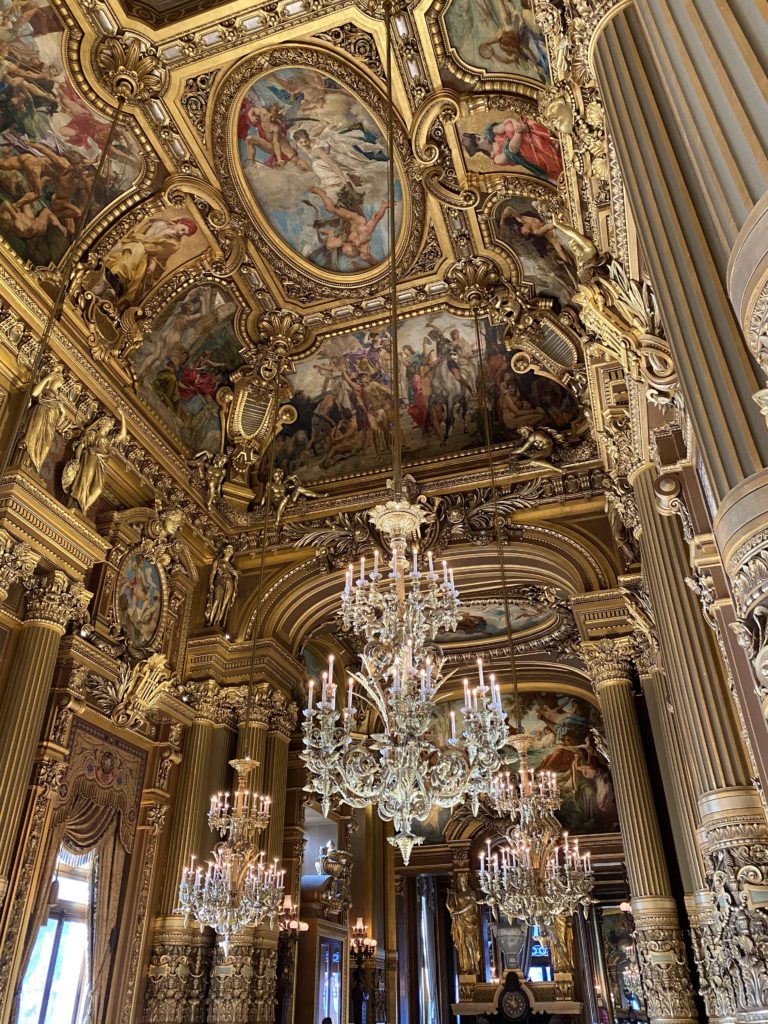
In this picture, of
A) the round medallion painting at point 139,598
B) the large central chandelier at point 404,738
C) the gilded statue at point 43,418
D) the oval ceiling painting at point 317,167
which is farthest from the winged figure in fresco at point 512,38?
the round medallion painting at point 139,598

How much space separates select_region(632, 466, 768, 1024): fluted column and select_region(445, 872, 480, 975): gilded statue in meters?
16.1

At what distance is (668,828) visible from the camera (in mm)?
9492

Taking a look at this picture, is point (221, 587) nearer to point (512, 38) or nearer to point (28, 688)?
point (28, 688)

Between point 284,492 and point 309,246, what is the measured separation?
161 inches

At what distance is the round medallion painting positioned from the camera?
1043cm

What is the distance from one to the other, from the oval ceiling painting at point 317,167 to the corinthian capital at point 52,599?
19.0 ft

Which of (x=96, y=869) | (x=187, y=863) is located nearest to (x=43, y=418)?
(x=96, y=869)

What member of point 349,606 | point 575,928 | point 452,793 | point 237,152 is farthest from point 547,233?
point 575,928

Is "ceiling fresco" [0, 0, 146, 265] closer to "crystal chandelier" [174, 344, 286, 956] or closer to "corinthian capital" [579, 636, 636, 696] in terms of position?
"crystal chandelier" [174, 344, 286, 956]

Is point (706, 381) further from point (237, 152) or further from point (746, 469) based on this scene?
point (237, 152)

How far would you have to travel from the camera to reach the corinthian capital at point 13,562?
788 cm

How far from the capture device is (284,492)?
12977mm

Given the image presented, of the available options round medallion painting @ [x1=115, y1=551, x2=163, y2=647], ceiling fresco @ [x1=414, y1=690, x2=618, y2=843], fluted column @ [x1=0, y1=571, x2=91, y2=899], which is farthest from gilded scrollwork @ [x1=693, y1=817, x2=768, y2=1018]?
ceiling fresco @ [x1=414, y1=690, x2=618, y2=843]

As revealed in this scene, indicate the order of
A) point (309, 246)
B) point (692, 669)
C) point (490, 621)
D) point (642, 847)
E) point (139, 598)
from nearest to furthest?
point (692, 669)
point (642, 847)
point (139, 598)
point (309, 246)
point (490, 621)
